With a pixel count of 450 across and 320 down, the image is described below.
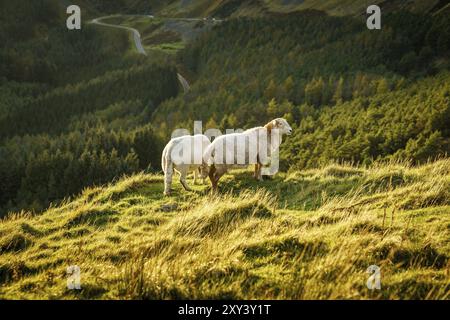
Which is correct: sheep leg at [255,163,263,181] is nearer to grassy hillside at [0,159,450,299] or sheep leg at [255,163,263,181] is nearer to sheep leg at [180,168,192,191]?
grassy hillside at [0,159,450,299]

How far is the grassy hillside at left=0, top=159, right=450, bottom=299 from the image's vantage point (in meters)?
6.64

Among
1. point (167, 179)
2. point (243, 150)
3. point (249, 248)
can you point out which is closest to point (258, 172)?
point (243, 150)

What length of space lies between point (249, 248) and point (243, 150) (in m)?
→ 7.00

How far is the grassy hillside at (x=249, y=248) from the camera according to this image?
664 centimetres

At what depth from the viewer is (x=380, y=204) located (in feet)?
35.8

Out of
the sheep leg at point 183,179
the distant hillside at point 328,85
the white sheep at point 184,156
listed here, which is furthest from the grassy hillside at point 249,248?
the distant hillside at point 328,85

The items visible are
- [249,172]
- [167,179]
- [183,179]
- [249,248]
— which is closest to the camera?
[249,248]

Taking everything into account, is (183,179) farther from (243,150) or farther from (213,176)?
(243,150)

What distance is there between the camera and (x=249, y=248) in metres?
8.16

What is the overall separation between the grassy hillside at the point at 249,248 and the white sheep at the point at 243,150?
5.13ft

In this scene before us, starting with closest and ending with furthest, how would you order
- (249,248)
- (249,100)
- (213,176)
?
1. (249,248)
2. (213,176)
3. (249,100)

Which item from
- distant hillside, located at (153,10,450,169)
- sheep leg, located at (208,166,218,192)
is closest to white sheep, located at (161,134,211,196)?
sheep leg, located at (208,166,218,192)

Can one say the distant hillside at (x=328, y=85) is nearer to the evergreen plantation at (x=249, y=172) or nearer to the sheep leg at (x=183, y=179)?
the evergreen plantation at (x=249, y=172)

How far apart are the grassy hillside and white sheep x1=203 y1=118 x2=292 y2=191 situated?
1.57 metres
